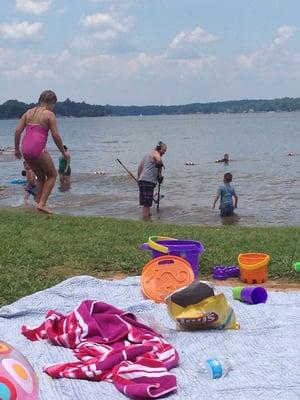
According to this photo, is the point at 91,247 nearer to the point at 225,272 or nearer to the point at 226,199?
the point at 225,272

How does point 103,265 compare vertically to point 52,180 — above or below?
below

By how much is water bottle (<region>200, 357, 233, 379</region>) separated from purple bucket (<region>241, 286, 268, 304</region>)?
1.40 m

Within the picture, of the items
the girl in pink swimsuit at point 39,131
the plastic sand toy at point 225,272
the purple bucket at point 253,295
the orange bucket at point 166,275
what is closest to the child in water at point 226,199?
the girl in pink swimsuit at point 39,131

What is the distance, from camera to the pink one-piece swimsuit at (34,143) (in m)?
9.20

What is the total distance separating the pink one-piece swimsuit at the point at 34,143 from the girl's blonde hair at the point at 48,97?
1.23ft

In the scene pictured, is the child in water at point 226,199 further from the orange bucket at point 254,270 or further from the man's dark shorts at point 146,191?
the orange bucket at point 254,270

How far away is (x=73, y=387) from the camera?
11.4 ft

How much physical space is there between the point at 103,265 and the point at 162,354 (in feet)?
9.79

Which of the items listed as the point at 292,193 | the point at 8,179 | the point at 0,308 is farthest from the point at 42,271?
the point at 8,179

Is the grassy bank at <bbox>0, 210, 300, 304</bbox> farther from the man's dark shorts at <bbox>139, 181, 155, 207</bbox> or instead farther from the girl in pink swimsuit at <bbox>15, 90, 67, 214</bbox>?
the man's dark shorts at <bbox>139, 181, 155, 207</bbox>

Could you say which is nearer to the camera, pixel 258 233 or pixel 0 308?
pixel 0 308

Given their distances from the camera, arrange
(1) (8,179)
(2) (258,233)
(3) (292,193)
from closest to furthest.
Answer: (2) (258,233) < (3) (292,193) < (1) (8,179)

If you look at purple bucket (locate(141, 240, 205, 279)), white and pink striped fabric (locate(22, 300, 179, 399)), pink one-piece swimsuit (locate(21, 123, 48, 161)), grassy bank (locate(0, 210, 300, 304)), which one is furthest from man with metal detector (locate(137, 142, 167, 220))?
white and pink striped fabric (locate(22, 300, 179, 399))

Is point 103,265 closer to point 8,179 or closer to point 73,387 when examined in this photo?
point 73,387
